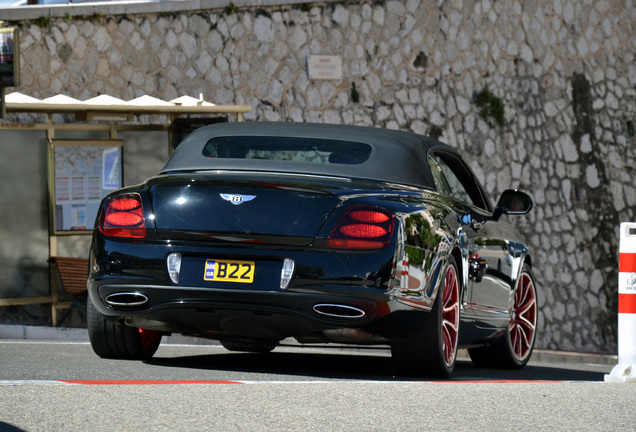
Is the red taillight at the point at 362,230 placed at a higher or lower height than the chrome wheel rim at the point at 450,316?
higher

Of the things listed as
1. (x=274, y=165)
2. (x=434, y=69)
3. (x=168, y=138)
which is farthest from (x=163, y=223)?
(x=434, y=69)

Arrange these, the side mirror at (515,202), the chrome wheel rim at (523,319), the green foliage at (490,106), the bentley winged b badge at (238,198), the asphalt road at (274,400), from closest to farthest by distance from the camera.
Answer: the asphalt road at (274,400) < the bentley winged b badge at (238,198) < the side mirror at (515,202) < the chrome wheel rim at (523,319) < the green foliage at (490,106)

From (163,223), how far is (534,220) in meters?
14.3

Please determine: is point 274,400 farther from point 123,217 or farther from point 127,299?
point 123,217

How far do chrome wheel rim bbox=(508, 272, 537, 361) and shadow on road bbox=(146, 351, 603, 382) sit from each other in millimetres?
169

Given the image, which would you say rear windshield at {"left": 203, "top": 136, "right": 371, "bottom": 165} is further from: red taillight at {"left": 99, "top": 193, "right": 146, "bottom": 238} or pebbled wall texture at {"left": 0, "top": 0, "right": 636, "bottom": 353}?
pebbled wall texture at {"left": 0, "top": 0, "right": 636, "bottom": 353}

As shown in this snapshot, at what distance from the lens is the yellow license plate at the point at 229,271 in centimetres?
664

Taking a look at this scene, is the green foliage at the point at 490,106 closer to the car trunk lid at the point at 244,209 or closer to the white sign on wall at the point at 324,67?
the white sign on wall at the point at 324,67

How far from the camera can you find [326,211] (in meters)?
6.69

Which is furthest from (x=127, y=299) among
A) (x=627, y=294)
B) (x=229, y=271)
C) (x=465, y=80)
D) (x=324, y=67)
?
(x=465, y=80)

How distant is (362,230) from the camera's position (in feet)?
21.9

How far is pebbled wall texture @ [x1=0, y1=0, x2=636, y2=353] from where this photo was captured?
18.8 m

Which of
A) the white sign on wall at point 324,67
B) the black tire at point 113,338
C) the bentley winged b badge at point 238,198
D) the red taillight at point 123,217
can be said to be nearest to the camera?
the bentley winged b badge at point 238,198

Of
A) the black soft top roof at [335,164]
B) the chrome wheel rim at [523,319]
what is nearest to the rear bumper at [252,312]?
the black soft top roof at [335,164]
